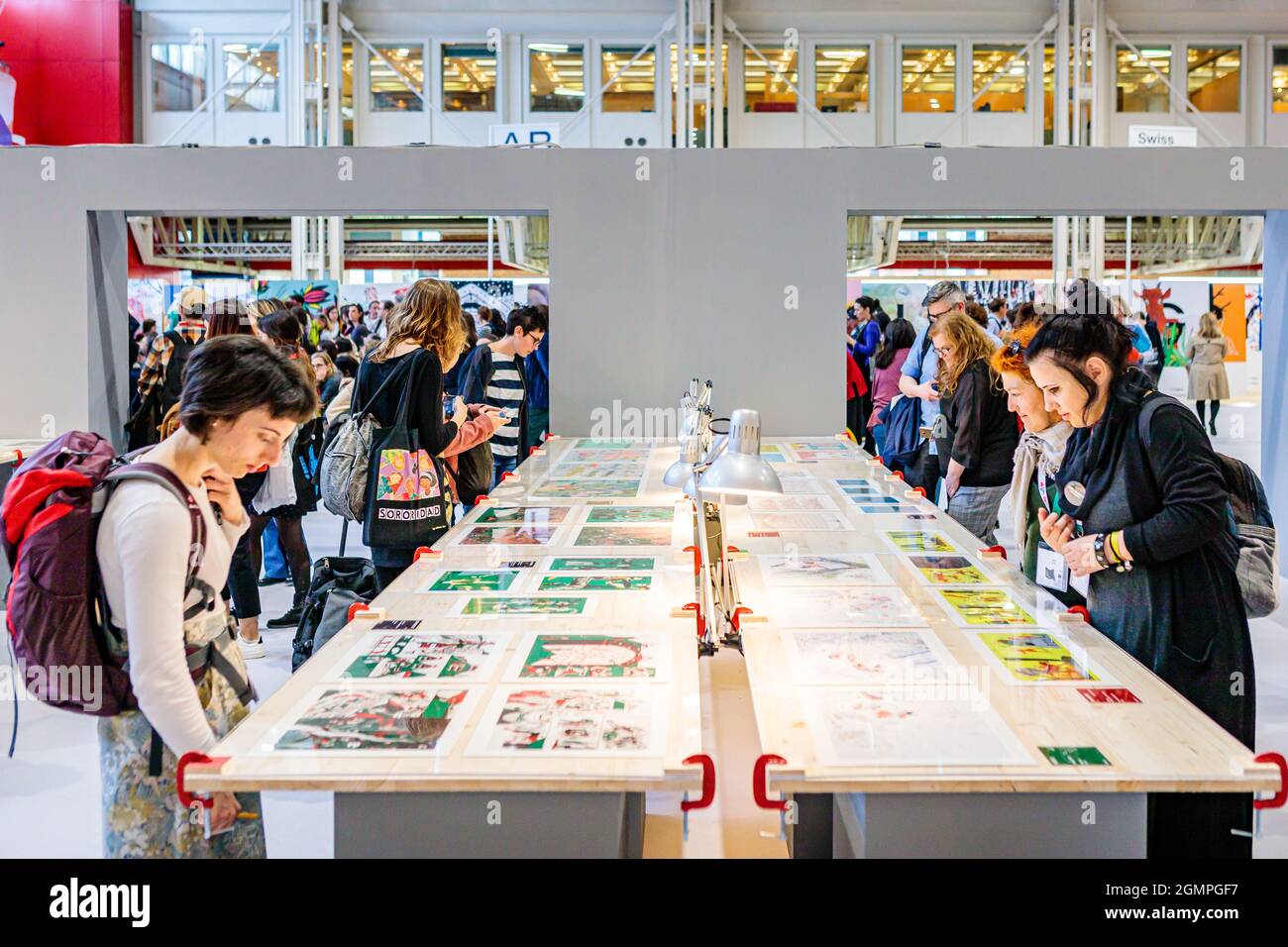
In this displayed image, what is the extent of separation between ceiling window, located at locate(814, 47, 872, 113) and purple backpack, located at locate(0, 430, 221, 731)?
40.8ft

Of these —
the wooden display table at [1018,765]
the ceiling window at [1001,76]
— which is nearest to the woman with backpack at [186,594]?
the wooden display table at [1018,765]

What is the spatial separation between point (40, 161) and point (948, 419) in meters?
4.82

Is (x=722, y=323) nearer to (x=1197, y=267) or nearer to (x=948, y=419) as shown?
(x=948, y=419)

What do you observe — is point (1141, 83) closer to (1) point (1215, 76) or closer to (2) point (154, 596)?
(1) point (1215, 76)

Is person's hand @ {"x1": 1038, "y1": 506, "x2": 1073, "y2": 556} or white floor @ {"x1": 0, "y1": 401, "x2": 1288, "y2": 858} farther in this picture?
white floor @ {"x1": 0, "y1": 401, "x2": 1288, "y2": 858}

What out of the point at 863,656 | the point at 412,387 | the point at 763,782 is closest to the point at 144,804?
the point at 763,782

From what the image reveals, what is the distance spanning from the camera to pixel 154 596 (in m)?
2.12

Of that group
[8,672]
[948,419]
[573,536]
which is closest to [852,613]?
[573,536]

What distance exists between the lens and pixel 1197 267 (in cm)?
1575

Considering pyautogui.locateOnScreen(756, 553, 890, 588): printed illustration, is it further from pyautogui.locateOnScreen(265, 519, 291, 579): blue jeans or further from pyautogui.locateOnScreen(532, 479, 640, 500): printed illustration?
pyautogui.locateOnScreen(265, 519, 291, 579): blue jeans

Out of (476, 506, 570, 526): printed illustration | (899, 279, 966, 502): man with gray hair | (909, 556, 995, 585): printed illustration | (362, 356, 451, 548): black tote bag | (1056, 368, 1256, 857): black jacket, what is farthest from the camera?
(899, 279, 966, 502): man with gray hair

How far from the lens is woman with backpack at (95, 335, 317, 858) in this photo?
84.0 inches

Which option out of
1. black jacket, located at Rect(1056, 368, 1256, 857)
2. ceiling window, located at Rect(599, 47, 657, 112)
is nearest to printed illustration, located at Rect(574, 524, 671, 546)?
black jacket, located at Rect(1056, 368, 1256, 857)

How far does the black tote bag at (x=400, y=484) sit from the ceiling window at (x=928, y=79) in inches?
419
